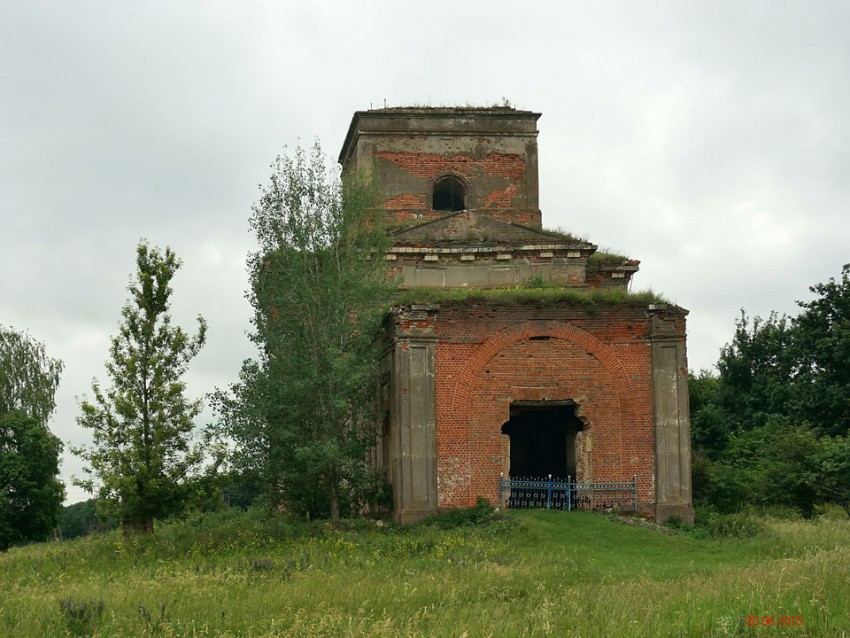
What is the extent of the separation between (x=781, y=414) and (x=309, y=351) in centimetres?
2166

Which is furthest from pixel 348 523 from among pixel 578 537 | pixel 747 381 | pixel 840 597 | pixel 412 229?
pixel 747 381

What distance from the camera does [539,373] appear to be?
2208 centimetres

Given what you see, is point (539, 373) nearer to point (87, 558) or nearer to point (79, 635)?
point (87, 558)

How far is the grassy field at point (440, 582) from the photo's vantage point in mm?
10766

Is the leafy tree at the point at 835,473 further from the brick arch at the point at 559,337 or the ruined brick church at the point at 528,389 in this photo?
the brick arch at the point at 559,337

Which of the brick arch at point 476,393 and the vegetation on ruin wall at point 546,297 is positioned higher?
the vegetation on ruin wall at point 546,297

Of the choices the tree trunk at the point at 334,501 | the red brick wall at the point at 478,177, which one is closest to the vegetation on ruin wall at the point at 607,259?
the red brick wall at the point at 478,177

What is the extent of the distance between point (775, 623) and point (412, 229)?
18.3 m

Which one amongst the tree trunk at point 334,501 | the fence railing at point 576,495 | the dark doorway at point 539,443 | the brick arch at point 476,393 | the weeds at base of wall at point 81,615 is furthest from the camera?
the dark doorway at point 539,443

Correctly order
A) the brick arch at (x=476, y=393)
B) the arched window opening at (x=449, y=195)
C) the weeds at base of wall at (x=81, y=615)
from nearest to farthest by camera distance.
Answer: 1. the weeds at base of wall at (x=81, y=615)
2. the brick arch at (x=476, y=393)
3. the arched window opening at (x=449, y=195)
